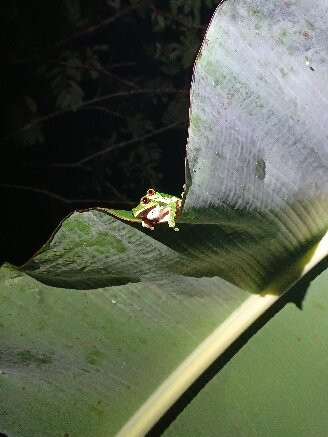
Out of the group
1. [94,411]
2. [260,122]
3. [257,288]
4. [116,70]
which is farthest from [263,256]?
[116,70]

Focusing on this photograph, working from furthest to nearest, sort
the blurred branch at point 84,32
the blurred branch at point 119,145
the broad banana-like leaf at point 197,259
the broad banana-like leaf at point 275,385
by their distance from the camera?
the blurred branch at point 119,145, the blurred branch at point 84,32, the broad banana-like leaf at point 275,385, the broad banana-like leaf at point 197,259

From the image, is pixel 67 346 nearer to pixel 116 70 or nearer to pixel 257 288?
pixel 257 288

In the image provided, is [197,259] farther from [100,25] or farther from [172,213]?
[100,25]

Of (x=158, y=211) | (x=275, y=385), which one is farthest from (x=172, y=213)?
(x=275, y=385)

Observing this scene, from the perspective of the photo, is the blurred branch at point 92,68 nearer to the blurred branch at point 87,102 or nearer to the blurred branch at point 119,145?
the blurred branch at point 87,102

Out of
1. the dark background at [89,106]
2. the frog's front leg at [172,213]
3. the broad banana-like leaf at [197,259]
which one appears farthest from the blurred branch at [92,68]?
the frog's front leg at [172,213]
